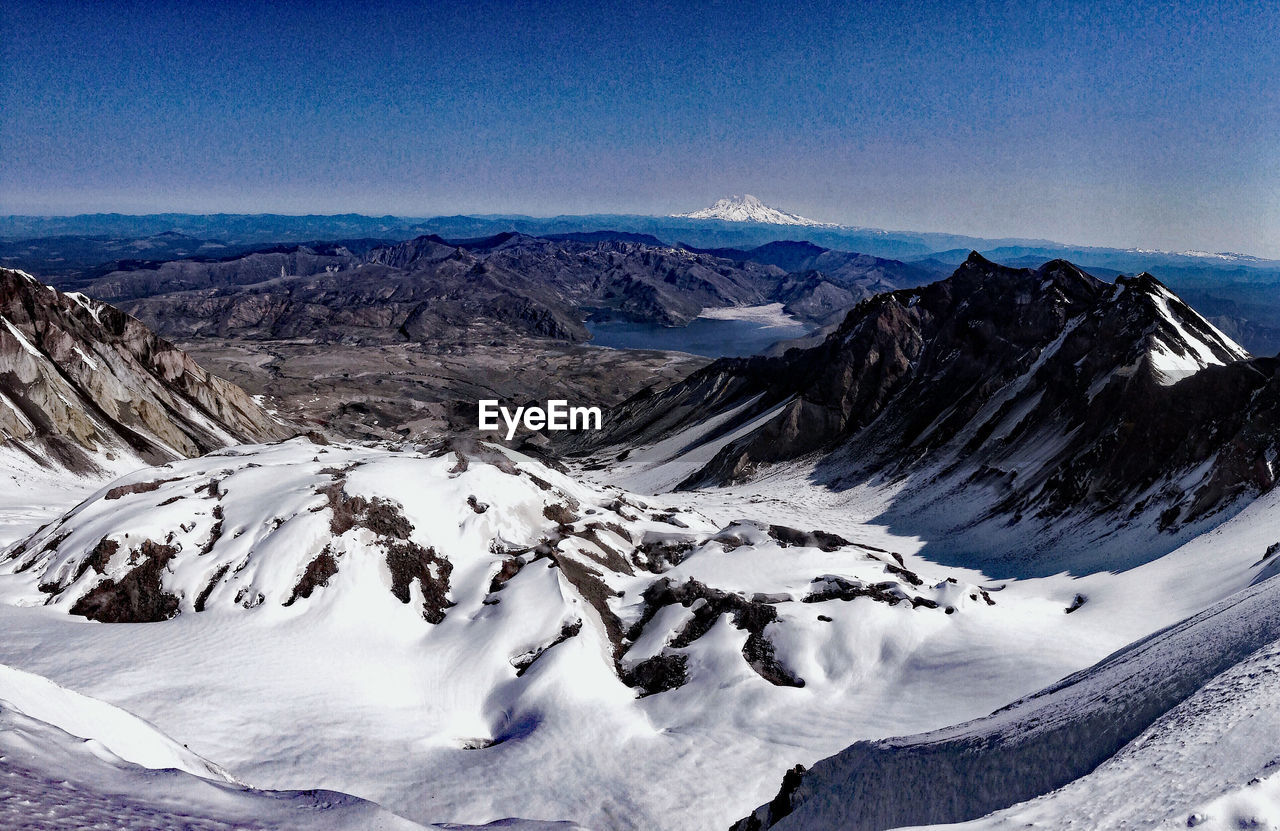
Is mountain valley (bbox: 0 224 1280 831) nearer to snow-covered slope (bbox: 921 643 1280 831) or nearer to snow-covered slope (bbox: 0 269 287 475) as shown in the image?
snow-covered slope (bbox: 921 643 1280 831)

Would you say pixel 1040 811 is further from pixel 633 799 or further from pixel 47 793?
pixel 633 799

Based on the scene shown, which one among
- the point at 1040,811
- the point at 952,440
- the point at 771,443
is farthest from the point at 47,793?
the point at 771,443

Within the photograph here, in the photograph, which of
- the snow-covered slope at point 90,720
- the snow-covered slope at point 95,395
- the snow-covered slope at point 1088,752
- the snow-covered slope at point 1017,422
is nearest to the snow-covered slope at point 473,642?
the snow-covered slope at point 1088,752

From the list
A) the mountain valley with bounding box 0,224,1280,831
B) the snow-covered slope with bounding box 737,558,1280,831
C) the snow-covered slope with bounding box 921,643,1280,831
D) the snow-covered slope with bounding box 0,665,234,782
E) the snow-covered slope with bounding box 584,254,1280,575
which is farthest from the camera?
the snow-covered slope with bounding box 584,254,1280,575

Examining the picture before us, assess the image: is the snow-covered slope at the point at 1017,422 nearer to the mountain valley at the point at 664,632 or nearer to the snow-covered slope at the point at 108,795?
the mountain valley at the point at 664,632

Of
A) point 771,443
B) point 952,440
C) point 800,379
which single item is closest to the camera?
point 952,440
